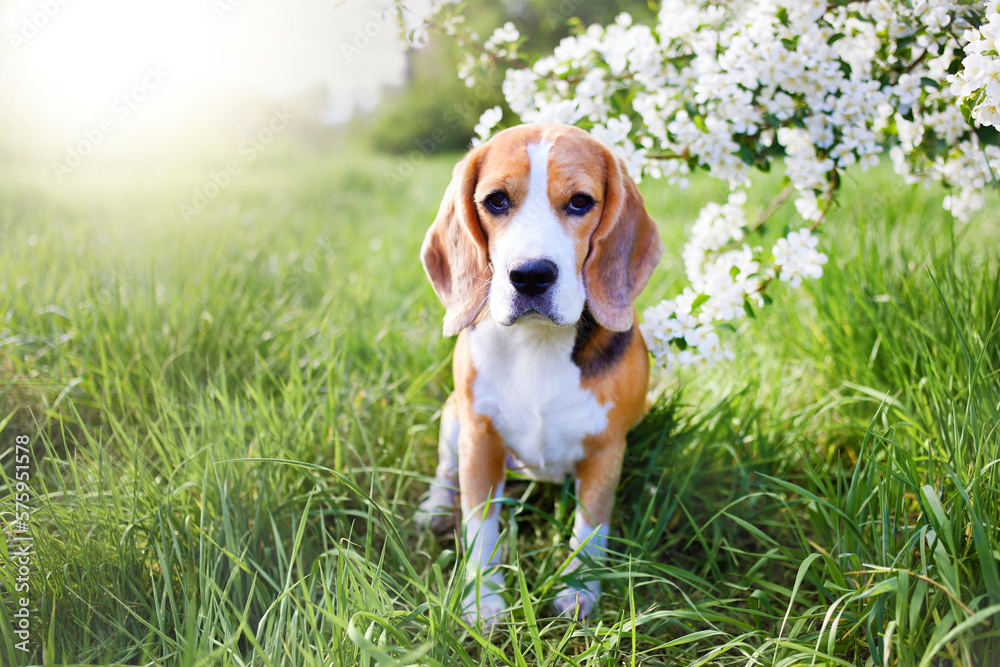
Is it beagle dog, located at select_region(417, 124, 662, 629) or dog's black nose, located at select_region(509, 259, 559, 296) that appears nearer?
dog's black nose, located at select_region(509, 259, 559, 296)

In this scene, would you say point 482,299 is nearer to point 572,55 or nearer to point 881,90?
point 572,55

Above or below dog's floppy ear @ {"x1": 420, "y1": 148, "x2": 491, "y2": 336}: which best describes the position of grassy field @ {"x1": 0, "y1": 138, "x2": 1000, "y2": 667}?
below

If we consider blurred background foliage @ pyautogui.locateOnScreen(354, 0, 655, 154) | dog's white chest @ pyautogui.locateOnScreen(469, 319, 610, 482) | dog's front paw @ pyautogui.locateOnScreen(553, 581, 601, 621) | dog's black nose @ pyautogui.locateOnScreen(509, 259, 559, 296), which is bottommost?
dog's front paw @ pyautogui.locateOnScreen(553, 581, 601, 621)

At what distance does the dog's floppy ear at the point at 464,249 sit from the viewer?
2.10 metres

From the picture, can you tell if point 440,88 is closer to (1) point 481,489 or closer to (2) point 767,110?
(2) point 767,110

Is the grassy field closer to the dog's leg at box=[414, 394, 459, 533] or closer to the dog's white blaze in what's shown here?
the dog's leg at box=[414, 394, 459, 533]

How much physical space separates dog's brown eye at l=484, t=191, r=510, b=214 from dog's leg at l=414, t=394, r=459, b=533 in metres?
0.88

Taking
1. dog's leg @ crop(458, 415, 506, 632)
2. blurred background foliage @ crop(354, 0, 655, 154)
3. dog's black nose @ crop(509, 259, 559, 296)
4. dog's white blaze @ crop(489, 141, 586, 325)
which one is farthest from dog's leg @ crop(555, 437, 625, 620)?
blurred background foliage @ crop(354, 0, 655, 154)

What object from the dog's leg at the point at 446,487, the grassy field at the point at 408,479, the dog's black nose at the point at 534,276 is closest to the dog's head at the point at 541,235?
the dog's black nose at the point at 534,276

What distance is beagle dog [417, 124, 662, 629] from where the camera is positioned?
6.40 feet

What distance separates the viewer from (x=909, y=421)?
213 centimetres

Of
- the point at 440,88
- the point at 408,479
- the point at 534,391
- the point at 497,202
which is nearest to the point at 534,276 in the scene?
the point at 497,202

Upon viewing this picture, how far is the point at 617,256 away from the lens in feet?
6.90

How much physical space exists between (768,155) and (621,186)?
1053 millimetres
